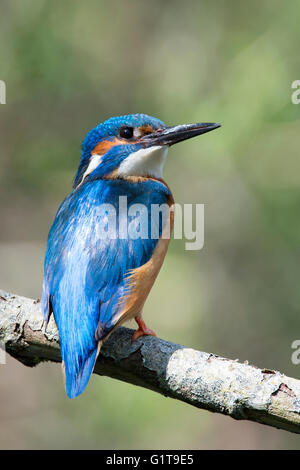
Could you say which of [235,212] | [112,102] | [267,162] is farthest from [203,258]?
[112,102]

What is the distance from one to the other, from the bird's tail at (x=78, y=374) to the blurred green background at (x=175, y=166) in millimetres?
1905

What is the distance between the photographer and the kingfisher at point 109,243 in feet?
9.19

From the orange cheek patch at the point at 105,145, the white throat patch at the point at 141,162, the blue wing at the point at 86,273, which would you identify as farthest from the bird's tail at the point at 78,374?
the orange cheek patch at the point at 105,145

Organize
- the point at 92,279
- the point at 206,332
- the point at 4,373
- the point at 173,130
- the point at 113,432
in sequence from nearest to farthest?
1. the point at 92,279
2. the point at 173,130
3. the point at 113,432
4. the point at 206,332
5. the point at 4,373

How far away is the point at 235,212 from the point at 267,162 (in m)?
0.59

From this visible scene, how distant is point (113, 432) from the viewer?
15.6 ft

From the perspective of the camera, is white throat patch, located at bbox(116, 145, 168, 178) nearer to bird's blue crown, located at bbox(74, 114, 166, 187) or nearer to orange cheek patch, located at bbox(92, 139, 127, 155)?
bird's blue crown, located at bbox(74, 114, 166, 187)

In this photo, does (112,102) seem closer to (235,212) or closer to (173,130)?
(235,212)

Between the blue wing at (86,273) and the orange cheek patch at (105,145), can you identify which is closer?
the blue wing at (86,273)

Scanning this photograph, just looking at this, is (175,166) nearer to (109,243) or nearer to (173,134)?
(173,134)

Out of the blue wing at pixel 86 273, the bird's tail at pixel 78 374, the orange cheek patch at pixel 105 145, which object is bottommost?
the bird's tail at pixel 78 374

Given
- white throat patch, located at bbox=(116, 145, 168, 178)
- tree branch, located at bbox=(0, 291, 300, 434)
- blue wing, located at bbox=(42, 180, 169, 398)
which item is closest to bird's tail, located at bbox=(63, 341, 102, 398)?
blue wing, located at bbox=(42, 180, 169, 398)

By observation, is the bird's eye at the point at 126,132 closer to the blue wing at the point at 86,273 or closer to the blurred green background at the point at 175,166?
the blue wing at the point at 86,273

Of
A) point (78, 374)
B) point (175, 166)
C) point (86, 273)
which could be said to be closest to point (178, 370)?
point (78, 374)
